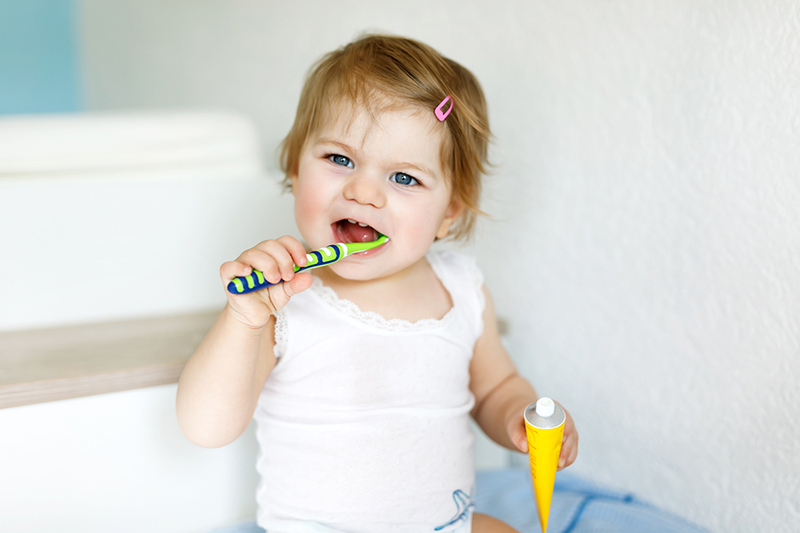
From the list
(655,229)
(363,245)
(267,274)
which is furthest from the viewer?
(655,229)

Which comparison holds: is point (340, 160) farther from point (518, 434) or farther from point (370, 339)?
point (518, 434)

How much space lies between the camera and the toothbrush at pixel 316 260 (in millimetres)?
521

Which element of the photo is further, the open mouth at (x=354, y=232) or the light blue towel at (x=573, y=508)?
the light blue towel at (x=573, y=508)

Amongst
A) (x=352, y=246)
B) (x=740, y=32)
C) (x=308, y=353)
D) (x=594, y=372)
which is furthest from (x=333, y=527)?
(x=740, y=32)

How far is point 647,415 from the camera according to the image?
821 mm

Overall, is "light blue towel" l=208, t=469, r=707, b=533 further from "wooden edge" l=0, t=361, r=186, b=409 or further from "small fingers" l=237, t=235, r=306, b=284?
"small fingers" l=237, t=235, r=306, b=284

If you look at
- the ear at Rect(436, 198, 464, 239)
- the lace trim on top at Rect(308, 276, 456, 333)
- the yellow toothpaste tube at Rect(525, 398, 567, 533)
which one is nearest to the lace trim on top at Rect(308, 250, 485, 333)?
the lace trim on top at Rect(308, 276, 456, 333)

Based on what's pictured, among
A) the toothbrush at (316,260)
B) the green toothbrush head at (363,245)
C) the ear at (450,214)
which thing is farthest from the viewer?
the ear at (450,214)

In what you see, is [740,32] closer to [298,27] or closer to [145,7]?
[298,27]

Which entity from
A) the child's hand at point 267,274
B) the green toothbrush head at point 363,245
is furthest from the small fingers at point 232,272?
the green toothbrush head at point 363,245

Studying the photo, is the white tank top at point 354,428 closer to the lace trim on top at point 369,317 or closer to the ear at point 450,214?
the lace trim on top at point 369,317

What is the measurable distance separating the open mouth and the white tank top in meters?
0.08

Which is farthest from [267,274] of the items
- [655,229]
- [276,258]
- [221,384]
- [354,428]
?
[655,229]

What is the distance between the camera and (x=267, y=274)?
0.53 meters
